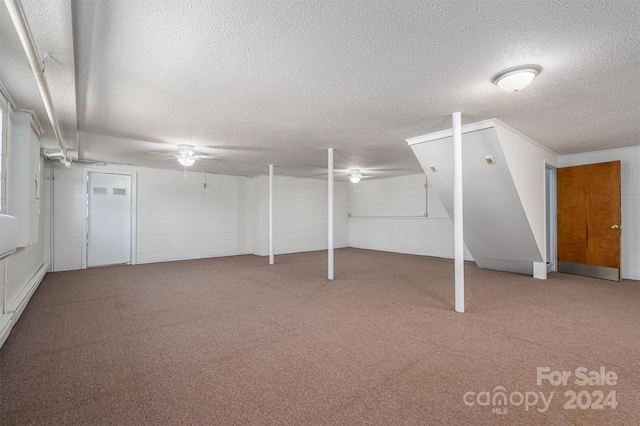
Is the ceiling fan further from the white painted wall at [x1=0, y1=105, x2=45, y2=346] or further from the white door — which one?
the white door

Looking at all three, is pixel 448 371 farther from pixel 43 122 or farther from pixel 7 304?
pixel 43 122

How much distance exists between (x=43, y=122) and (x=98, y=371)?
11.8 ft


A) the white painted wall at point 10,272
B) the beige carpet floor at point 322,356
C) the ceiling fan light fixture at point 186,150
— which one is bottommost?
the beige carpet floor at point 322,356

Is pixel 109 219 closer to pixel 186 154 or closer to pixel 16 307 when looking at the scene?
pixel 186 154

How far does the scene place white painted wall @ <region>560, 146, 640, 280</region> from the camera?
533 cm

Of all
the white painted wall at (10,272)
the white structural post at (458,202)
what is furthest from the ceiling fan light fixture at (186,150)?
the white structural post at (458,202)

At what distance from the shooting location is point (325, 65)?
2543mm

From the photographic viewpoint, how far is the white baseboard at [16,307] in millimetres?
2870

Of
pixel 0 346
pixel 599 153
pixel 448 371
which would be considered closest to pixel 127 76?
pixel 0 346

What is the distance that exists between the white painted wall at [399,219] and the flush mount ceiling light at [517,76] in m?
5.98

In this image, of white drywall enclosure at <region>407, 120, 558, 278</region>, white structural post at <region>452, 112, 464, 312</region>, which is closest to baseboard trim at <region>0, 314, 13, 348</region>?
white structural post at <region>452, 112, 464, 312</region>

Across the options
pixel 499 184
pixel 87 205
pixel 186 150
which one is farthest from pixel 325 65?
pixel 87 205

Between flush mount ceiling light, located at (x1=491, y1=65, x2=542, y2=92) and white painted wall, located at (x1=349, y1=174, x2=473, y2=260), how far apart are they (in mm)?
5982

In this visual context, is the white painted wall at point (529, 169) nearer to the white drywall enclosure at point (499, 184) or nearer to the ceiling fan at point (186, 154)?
the white drywall enclosure at point (499, 184)
